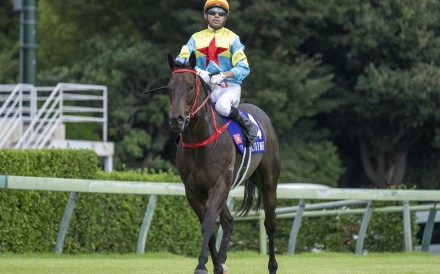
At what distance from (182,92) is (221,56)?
1286mm

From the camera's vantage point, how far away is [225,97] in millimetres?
12875

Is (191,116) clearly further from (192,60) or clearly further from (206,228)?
(206,228)

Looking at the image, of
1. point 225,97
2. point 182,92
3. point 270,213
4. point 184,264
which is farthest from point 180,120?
point 184,264

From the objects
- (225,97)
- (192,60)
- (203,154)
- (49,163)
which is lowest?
(49,163)

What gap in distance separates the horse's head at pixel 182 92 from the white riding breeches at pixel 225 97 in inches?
26.8

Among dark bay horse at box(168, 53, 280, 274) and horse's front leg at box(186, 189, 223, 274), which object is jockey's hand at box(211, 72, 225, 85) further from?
horse's front leg at box(186, 189, 223, 274)

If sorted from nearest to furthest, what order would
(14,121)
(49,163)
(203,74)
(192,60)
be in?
1. (192,60)
2. (203,74)
3. (49,163)
4. (14,121)

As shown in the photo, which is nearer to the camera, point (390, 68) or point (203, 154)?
point (203, 154)

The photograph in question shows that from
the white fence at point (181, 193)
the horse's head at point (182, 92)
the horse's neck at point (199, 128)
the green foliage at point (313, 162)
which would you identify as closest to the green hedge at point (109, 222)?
the white fence at point (181, 193)

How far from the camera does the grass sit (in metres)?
13.3

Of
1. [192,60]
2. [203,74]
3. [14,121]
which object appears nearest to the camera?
[192,60]

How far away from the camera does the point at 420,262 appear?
15.4m

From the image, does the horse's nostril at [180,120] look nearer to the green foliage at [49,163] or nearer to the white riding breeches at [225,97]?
the white riding breeches at [225,97]

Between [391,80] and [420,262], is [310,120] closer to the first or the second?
[391,80]
